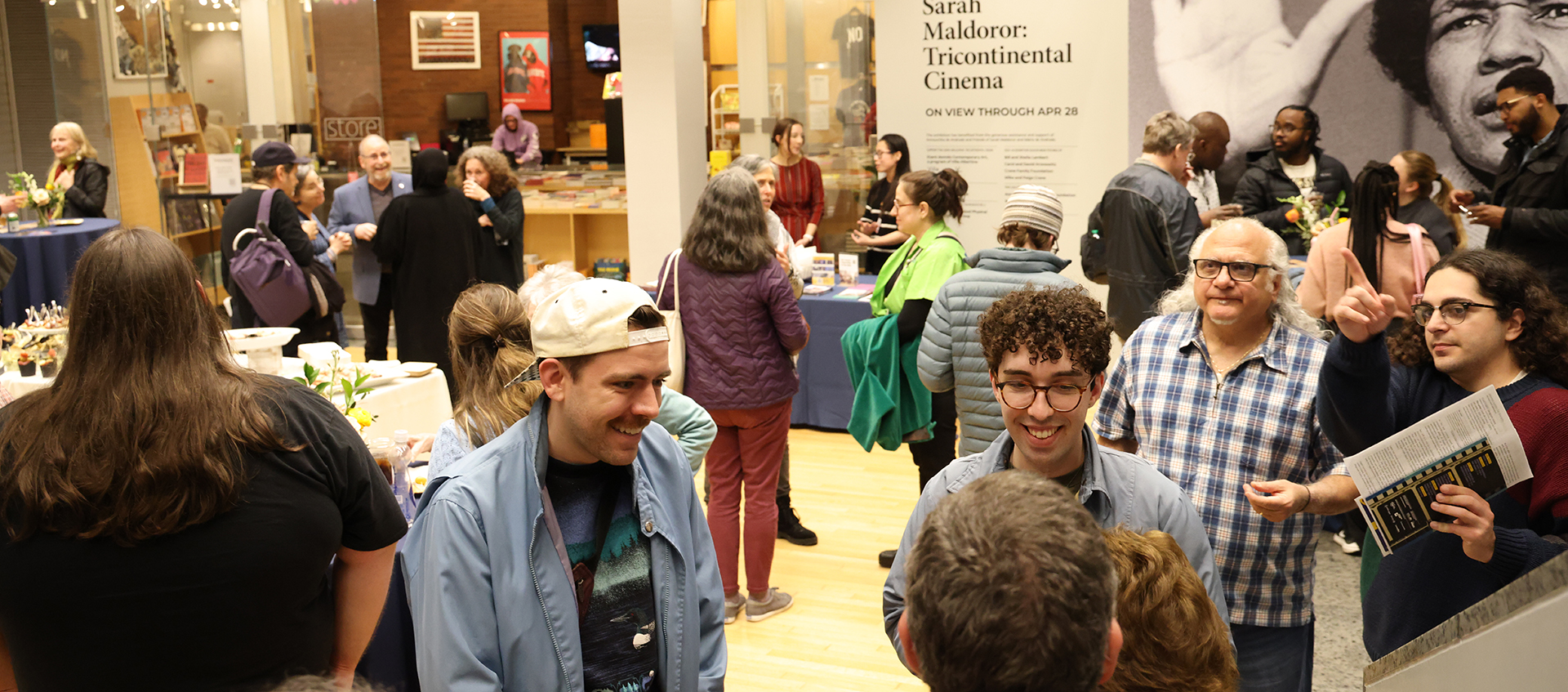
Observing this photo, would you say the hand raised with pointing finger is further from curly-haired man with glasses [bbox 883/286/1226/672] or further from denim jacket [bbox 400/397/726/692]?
denim jacket [bbox 400/397/726/692]

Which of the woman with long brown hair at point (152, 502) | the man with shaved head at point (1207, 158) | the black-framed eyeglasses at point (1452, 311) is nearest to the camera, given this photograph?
the woman with long brown hair at point (152, 502)

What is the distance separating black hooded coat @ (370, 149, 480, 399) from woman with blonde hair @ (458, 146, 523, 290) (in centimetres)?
27

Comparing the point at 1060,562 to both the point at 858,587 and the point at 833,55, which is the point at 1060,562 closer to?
the point at 858,587

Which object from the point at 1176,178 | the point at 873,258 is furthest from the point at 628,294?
the point at 873,258

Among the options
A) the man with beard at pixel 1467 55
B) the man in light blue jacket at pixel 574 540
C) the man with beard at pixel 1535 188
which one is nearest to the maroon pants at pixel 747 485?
the man in light blue jacket at pixel 574 540

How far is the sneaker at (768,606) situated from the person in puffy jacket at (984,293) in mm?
1093

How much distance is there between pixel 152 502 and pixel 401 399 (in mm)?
2927

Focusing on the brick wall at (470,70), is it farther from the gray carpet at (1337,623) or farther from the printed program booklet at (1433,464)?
the printed program booklet at (1433,464)

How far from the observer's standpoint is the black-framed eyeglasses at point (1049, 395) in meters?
1.85

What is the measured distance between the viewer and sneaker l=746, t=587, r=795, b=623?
4.28 metres

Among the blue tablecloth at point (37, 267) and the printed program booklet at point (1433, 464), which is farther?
the blue tablecloth at point (37, 267)

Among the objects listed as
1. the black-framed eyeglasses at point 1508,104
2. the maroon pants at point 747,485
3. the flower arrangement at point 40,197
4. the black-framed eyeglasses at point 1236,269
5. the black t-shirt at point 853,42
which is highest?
the black t-shirt at point 853,42

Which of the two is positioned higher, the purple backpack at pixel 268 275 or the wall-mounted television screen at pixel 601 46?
the wall-mounted television screen at pixel 601 46

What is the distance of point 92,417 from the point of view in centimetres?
158
